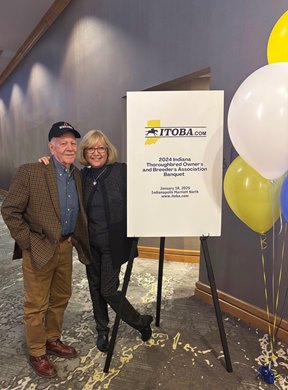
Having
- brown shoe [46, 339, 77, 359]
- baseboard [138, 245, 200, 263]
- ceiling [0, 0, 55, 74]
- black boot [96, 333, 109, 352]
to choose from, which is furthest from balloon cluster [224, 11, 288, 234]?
ceiling [0, 0, 55, 74]

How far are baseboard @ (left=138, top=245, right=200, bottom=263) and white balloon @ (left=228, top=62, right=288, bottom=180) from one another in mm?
2418

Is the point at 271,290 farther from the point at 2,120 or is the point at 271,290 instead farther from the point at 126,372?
the point at 2,120

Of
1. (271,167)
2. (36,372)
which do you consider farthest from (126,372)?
(271,167)

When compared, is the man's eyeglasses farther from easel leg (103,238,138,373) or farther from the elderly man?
easel leg (103,238,138,373)

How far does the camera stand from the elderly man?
1630 mm

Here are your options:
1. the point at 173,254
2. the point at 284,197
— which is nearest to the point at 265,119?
the point at 284,197

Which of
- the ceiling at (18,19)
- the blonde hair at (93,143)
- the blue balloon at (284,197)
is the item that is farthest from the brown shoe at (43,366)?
the ceiling at (18,19)

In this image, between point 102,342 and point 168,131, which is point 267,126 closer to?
point 168,131

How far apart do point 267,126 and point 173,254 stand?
2.68 m

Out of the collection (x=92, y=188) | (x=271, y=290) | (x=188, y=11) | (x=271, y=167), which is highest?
(x=188, y=11)

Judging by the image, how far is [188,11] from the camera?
2.65 metres

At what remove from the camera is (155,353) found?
77.0 inches

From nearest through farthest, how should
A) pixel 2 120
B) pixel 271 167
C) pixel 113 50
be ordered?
1. pixel 271 167
2. pixel 113 50
3. pixel 2 120

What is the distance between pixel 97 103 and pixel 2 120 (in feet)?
23.7
